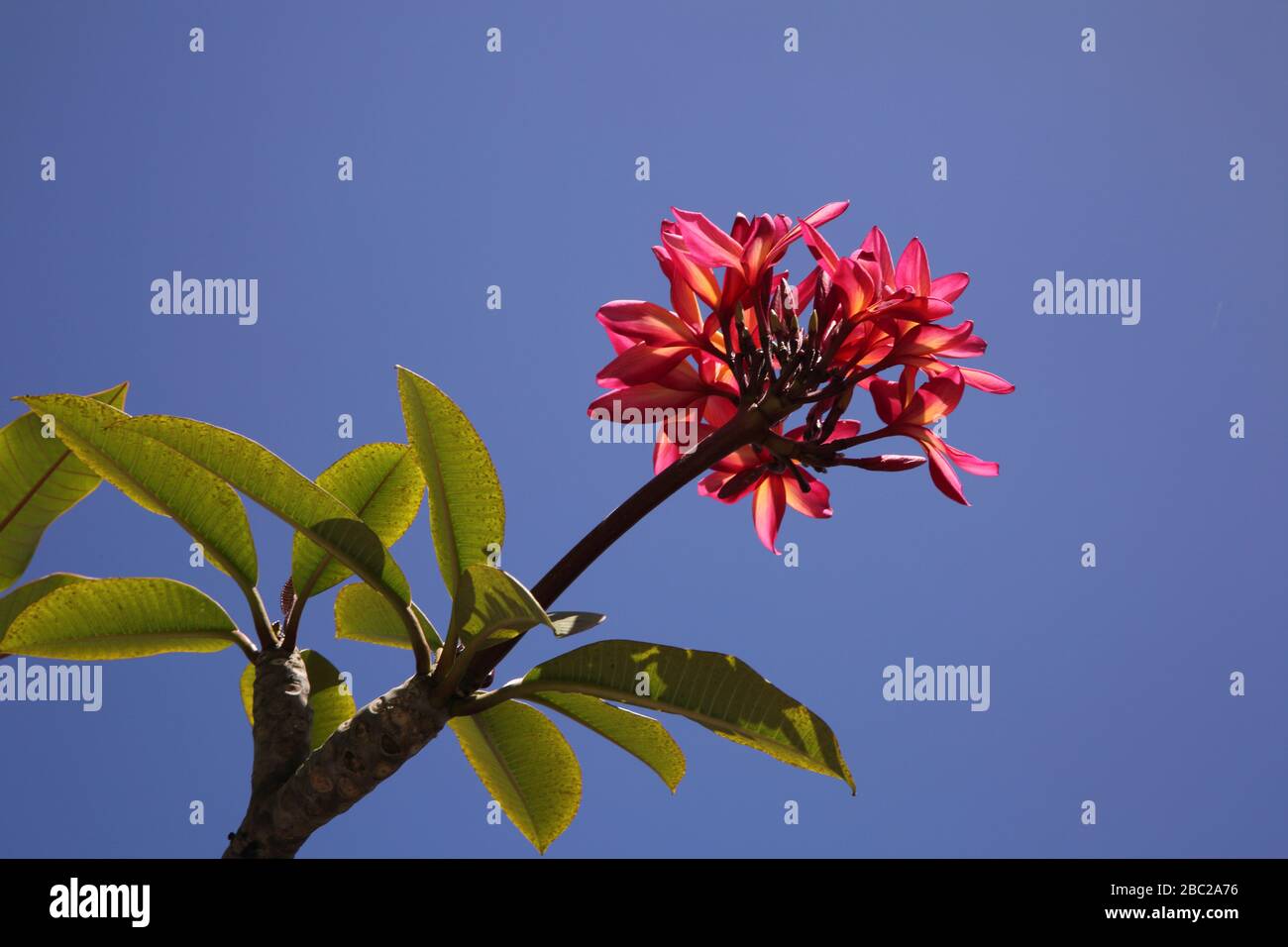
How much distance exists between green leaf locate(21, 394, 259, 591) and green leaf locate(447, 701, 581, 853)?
245mm

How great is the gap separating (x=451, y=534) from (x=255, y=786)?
0.81 feet

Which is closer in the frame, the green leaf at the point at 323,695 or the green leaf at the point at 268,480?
the green leaf at the point at 268,480

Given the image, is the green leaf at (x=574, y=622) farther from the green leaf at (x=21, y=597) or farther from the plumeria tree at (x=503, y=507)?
the green leaf at (x=21, y=597)

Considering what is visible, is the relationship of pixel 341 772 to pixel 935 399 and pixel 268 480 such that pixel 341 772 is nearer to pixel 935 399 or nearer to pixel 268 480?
pixel 268 480

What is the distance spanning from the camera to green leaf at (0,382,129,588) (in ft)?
3.50

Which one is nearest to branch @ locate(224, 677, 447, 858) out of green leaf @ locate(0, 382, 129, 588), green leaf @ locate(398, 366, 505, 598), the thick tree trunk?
the thick tree trunk

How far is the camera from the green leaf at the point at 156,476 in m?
0.86

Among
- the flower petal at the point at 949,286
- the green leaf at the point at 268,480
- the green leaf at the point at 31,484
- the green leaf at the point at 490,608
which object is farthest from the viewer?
the green leaf at the point at 31,484

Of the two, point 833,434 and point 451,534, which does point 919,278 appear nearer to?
point 833,434

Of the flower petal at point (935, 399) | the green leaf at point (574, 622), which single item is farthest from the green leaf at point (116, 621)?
the flower petal at point (935, 399)

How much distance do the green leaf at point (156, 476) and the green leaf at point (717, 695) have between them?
31 centimetres

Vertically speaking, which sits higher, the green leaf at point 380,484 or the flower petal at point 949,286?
the flower petal at point 949,286

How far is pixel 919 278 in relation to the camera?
0.94 meters

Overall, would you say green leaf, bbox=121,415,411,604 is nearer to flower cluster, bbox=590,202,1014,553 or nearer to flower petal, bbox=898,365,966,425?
flower cluster, bbox=590,202,1014,553
